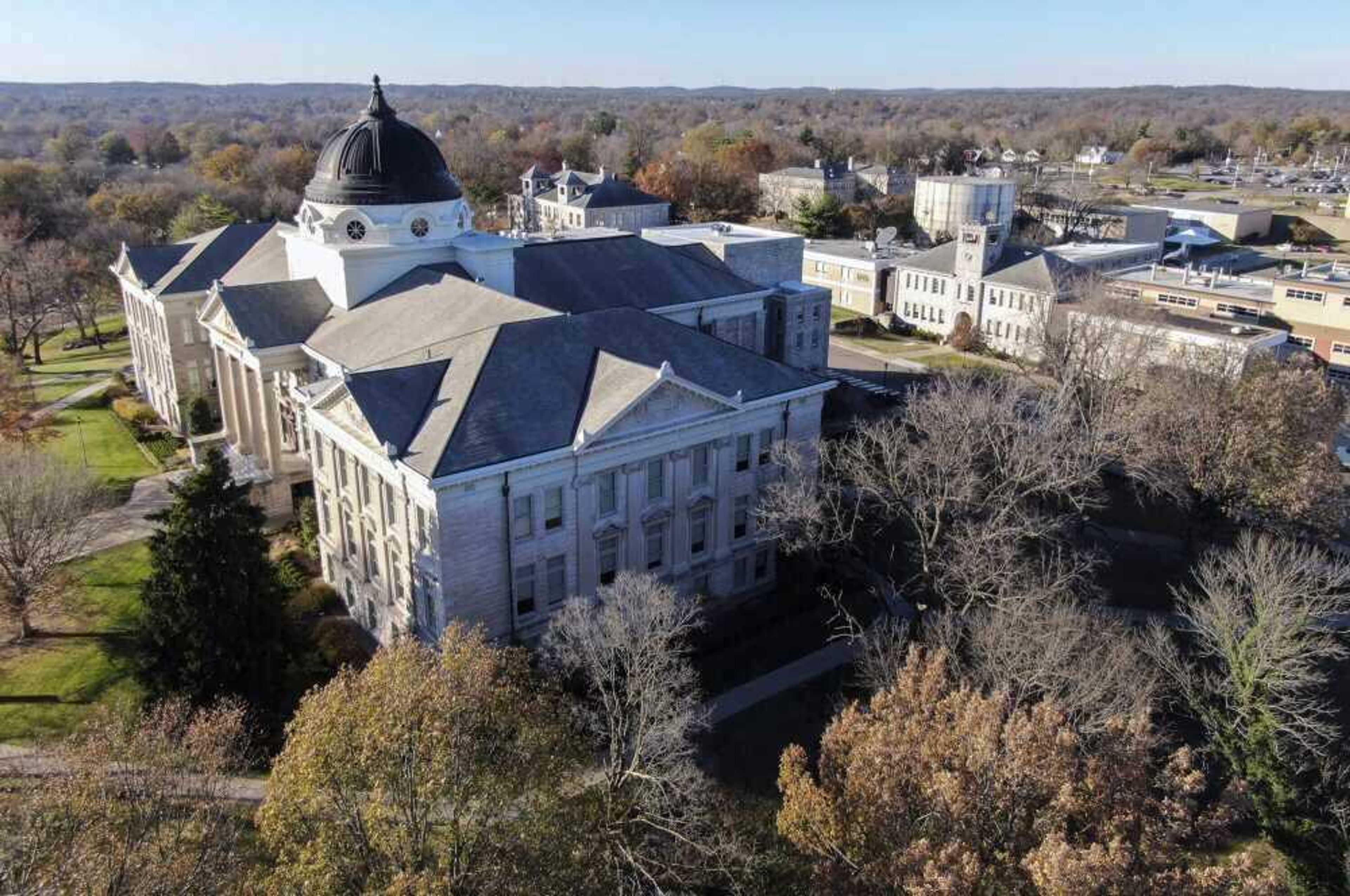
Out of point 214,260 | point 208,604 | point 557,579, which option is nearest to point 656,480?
point 557,579

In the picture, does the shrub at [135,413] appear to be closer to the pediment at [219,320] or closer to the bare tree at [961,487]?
the pediment at [219,320]

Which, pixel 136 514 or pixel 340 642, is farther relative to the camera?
pixel 136 514

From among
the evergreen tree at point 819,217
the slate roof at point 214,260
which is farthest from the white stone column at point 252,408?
the evergreen tree at point 819,217

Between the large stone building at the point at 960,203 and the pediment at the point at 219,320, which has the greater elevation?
the large stone building at the point at 960,203

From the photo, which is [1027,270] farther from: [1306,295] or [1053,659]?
[1053,659]

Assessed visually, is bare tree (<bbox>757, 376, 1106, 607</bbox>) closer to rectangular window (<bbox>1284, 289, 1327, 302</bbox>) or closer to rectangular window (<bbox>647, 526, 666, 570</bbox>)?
rectangular window (<bbox>647, 526, 666, 570</bbox>)
